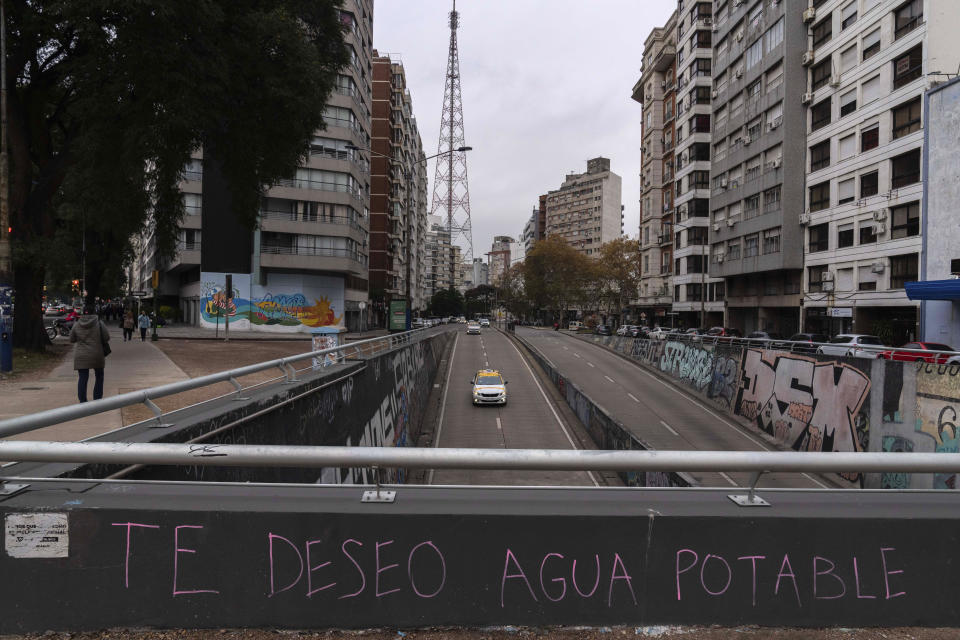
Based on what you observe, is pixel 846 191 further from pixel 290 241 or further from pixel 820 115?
pixel 290 241

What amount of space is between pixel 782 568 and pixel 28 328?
941 inches

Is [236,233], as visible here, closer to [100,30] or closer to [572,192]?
[100,30]

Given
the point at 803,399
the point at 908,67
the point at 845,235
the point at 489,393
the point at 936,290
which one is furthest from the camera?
the point at 845,235

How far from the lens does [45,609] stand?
2.86 m

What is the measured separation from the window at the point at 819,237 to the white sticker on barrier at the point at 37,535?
44254 mm

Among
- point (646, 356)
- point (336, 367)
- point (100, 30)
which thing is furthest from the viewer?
point (646, 356)

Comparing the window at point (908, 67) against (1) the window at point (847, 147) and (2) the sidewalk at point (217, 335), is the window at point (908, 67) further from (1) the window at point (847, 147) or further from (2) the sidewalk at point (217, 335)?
(2) the sidewalk at point (217, 335)

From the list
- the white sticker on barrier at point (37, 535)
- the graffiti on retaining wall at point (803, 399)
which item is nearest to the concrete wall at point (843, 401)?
the graffiti on retaining wall at point (803, 399)

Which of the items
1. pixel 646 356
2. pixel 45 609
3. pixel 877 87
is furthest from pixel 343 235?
pixel 45 609

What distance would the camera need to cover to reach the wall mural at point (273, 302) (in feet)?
158

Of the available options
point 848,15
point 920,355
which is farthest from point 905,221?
point 920,355

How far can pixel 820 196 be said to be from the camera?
39.5 metres

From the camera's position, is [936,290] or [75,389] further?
[936,290]

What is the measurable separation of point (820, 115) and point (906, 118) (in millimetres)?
8936
